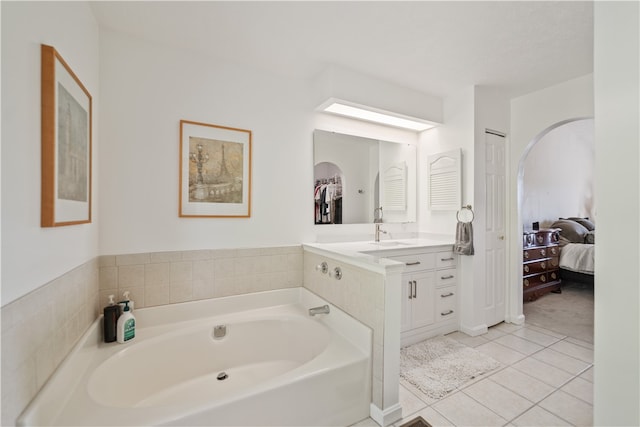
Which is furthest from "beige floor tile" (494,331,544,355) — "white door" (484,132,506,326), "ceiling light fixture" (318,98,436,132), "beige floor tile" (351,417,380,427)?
"ceiling light fixture" (318,98,436,132)

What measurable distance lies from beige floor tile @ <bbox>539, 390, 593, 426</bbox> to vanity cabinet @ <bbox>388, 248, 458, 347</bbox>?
976mm

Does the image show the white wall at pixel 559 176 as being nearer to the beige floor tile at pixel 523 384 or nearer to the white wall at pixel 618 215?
the beige floor tile at pixel 523 384

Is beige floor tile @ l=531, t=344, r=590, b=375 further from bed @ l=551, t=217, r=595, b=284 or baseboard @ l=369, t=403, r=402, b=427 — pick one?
bed @ l=551, t=217, r=595, b=284

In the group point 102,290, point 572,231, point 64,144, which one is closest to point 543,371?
point 102,290

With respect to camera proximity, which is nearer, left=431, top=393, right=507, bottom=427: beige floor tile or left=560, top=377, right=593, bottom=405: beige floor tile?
left=431, top=393, right=507, bottom=427: beige floor tile

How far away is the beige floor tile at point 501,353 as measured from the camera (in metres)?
2.34

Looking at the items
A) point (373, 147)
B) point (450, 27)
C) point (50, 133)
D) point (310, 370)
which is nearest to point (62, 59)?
point (50, 133)

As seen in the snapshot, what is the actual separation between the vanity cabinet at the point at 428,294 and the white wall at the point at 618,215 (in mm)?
2025

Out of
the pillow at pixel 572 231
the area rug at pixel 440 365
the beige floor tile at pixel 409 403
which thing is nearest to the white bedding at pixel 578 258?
the pillow at pixel 572 231

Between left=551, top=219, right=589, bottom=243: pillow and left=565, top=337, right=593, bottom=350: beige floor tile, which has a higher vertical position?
left=551, top=219, right=589, bottom=243: pillow

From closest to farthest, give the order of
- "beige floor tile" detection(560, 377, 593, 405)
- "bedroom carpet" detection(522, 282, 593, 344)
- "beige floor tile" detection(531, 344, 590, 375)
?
1. "beige floor tile" detection(560, 377, 593, 405)
2. "beige floor tile" detection(531, 344, 590, 375)
3. "bedroom carpet" detection(522, 282, 593, 344)

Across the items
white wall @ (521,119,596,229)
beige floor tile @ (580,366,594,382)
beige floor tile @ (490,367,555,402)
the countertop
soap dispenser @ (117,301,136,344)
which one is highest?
white wall @ (521,119,596,229)

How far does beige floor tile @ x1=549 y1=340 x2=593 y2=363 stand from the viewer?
237 centimetres

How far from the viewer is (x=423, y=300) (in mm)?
2674
